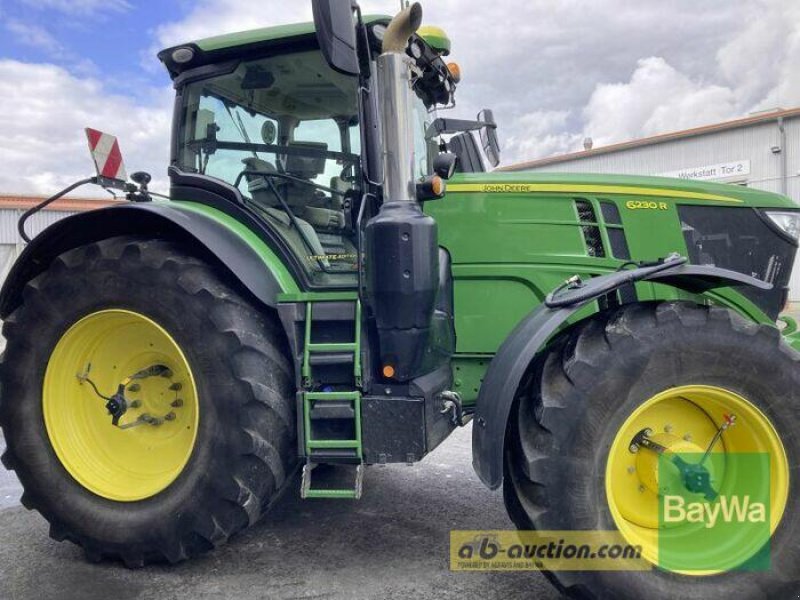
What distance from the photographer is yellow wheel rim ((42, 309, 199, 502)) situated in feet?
9.92

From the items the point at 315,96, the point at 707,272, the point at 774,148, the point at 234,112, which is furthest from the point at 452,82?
the point at 774,148

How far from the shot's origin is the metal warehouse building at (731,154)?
1622 centimetres

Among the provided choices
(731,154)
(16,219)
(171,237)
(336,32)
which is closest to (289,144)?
(171,237)

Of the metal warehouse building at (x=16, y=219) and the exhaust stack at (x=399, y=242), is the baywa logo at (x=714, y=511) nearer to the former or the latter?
the exhaust stack at (x=399, y=242)

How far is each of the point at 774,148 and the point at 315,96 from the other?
55.0ft

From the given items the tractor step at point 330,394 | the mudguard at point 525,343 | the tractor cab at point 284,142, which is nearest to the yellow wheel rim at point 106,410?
the tractor step at point 330,394

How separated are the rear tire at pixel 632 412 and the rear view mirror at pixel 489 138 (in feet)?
6.50

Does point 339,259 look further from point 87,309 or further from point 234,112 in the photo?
point 87,309

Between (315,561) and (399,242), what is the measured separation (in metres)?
1.56

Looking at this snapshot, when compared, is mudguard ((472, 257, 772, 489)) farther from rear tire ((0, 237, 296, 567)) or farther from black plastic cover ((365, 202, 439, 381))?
rear tire ((0, 237, 296, 567))

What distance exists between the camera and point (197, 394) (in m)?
2.76

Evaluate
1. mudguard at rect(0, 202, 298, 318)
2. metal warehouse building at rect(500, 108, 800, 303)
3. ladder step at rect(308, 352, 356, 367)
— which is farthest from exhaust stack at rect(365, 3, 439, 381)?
metal warehouse building at rect(500, 108, 800, 303)

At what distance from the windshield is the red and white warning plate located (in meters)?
0.48

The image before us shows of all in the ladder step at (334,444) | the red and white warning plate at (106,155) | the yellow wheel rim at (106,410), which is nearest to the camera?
the ladder step at (334,444)
